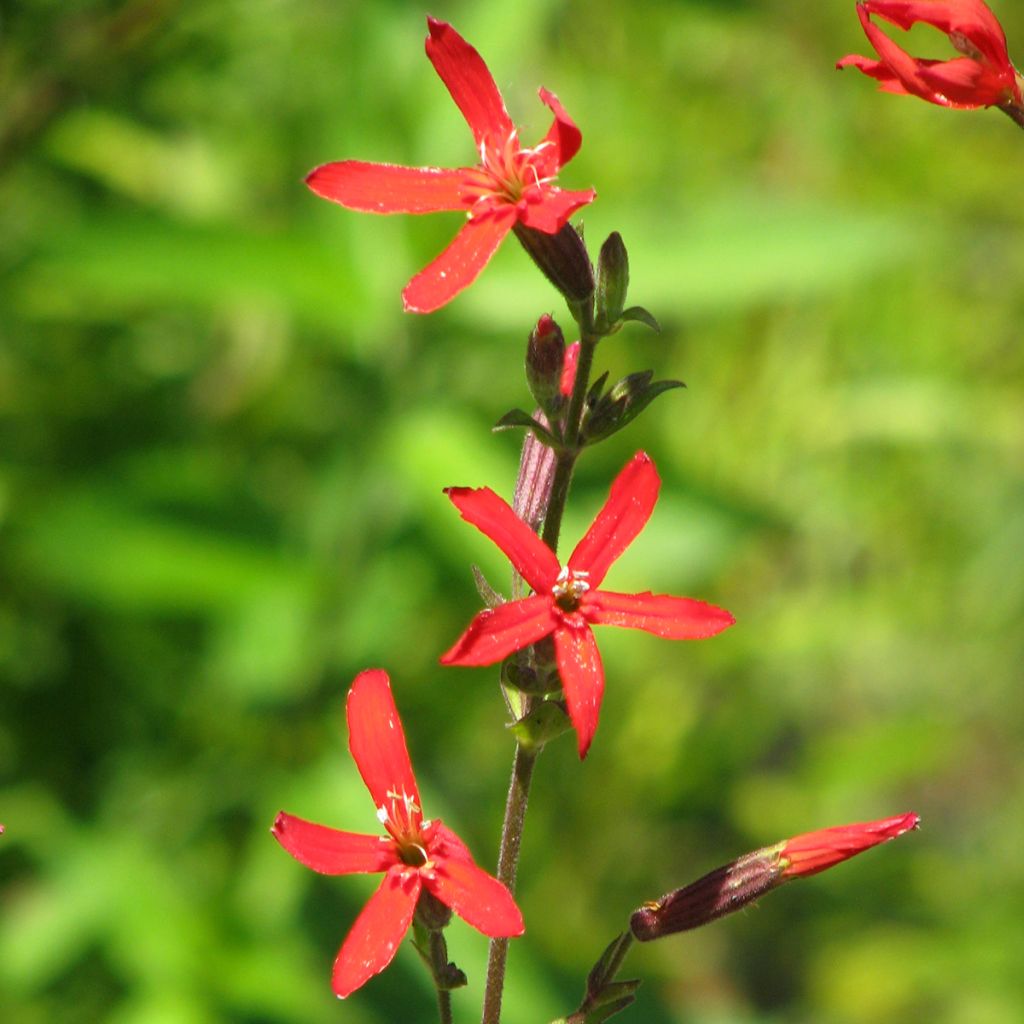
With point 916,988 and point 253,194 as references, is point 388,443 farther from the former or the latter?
point 916,988

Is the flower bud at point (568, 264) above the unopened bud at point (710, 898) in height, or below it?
above

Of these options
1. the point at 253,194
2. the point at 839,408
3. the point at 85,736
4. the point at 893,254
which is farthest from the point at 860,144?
the point at 85,736

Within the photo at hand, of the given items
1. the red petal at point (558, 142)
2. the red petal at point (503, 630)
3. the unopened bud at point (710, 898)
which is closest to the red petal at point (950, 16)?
the red petal at point (558, 142)

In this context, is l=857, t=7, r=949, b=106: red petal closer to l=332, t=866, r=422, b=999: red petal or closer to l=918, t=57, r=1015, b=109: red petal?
l=918, t=57, r=1015, b=109: red petal

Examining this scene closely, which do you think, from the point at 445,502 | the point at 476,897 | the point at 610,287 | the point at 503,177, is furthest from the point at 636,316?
the point at 445,502

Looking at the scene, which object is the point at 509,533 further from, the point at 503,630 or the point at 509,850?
the point at 509,850

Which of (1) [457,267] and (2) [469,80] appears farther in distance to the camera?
(2) [469,80]

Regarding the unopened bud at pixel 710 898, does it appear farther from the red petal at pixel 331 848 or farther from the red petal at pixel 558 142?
the red petal at pixel 558 142
